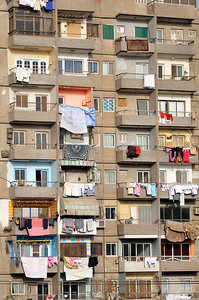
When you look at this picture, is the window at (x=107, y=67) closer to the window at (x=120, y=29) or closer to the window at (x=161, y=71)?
the window at (x=120, y=29)

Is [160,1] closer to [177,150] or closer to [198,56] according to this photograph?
[198,56]

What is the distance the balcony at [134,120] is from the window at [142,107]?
587 mm

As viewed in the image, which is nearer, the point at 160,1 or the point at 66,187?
the point at 66,187

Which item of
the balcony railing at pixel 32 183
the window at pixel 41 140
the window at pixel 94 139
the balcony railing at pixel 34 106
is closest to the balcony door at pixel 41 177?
the balcony railing at pixel 32 183

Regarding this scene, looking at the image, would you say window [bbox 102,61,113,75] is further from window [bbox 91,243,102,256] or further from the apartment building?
window [bbox 91,243,102,256]

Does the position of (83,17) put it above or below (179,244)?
above

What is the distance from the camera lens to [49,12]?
273ft

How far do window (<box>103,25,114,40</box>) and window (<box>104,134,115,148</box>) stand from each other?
736cm

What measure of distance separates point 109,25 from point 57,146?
415 inches

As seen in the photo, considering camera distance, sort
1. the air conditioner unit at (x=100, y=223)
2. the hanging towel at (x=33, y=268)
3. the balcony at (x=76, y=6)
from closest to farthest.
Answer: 1. the hanging towel at (x=33, y=268)
2. the air conditioner unit at (x=100, y=223)
3. the balcony at (x=76, y=6)

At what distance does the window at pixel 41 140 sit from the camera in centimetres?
8275

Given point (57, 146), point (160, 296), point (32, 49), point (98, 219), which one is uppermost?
point (32, 49)

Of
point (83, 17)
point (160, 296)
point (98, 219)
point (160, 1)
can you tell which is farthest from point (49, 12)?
point (160, 296)

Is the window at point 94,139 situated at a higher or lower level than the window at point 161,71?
lower
